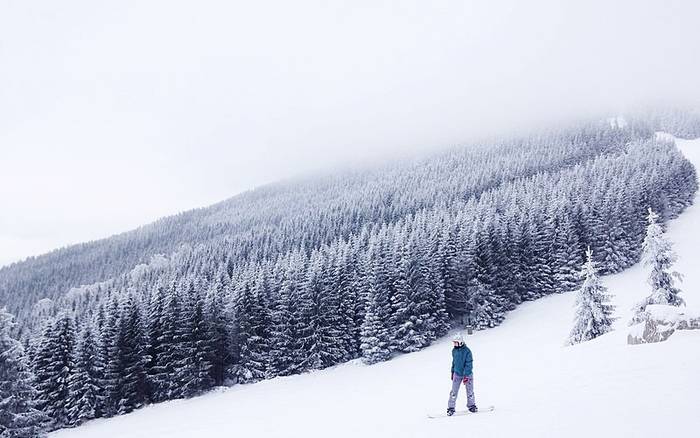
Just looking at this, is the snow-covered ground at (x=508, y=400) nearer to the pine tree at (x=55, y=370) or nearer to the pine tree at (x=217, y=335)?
the pine tree at (x=55, y=370)

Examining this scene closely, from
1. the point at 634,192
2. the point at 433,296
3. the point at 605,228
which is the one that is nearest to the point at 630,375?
the point at 433,296

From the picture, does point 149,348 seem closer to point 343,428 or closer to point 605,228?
point 343,428

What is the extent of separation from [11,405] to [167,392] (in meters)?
19.6

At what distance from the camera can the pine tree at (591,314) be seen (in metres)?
31.5

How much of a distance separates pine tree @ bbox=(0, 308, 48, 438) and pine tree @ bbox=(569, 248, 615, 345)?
3432cm

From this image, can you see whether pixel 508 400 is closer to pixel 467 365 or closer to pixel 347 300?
pixel 467 365

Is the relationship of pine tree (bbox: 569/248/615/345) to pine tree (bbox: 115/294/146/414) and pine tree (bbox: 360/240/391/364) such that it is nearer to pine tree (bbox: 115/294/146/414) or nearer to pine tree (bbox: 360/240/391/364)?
pine tree (bbox: 360/240/391/364)

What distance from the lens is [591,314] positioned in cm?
3198

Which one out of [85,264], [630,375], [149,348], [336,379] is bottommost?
[85,264]

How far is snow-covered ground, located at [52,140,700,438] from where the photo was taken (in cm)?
1073

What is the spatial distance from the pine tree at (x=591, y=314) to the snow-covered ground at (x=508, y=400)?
19.5 ft

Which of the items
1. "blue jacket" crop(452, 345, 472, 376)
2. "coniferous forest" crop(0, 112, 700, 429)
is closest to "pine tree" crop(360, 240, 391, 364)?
"coniferous forest" crop(0, 112, 700, 429)

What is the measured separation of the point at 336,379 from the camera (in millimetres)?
45250

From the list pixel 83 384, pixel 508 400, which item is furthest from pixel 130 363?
pixel 508 400
